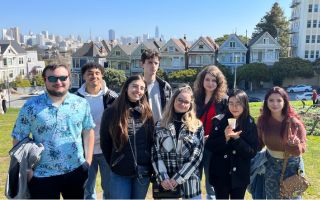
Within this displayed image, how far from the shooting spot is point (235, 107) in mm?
4512

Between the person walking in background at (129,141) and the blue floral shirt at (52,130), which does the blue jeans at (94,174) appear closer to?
the person walking in background at (129,141)

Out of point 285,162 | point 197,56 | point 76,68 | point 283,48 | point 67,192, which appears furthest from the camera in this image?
point 283,48

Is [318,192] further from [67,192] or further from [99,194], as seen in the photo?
[67,192]

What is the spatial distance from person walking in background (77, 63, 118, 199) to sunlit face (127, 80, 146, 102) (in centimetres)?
78

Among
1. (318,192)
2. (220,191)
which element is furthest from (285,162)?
(318,192)

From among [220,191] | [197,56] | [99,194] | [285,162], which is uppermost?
[197,56]

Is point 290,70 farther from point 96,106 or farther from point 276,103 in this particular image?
point 96,106

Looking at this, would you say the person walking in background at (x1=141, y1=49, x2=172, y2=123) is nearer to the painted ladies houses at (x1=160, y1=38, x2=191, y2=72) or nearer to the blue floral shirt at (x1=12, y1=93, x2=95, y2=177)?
the blue floral shirt at (x1=12, y1=93, x2=95, y2=177)

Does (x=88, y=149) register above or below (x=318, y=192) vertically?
A: above

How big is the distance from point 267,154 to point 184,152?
4.30 feet

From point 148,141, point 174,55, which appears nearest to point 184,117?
point 148,141

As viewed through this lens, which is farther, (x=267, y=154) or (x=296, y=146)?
(x=267, y=154)

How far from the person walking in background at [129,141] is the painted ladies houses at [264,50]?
152 feet

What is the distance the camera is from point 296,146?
428 centimetres
